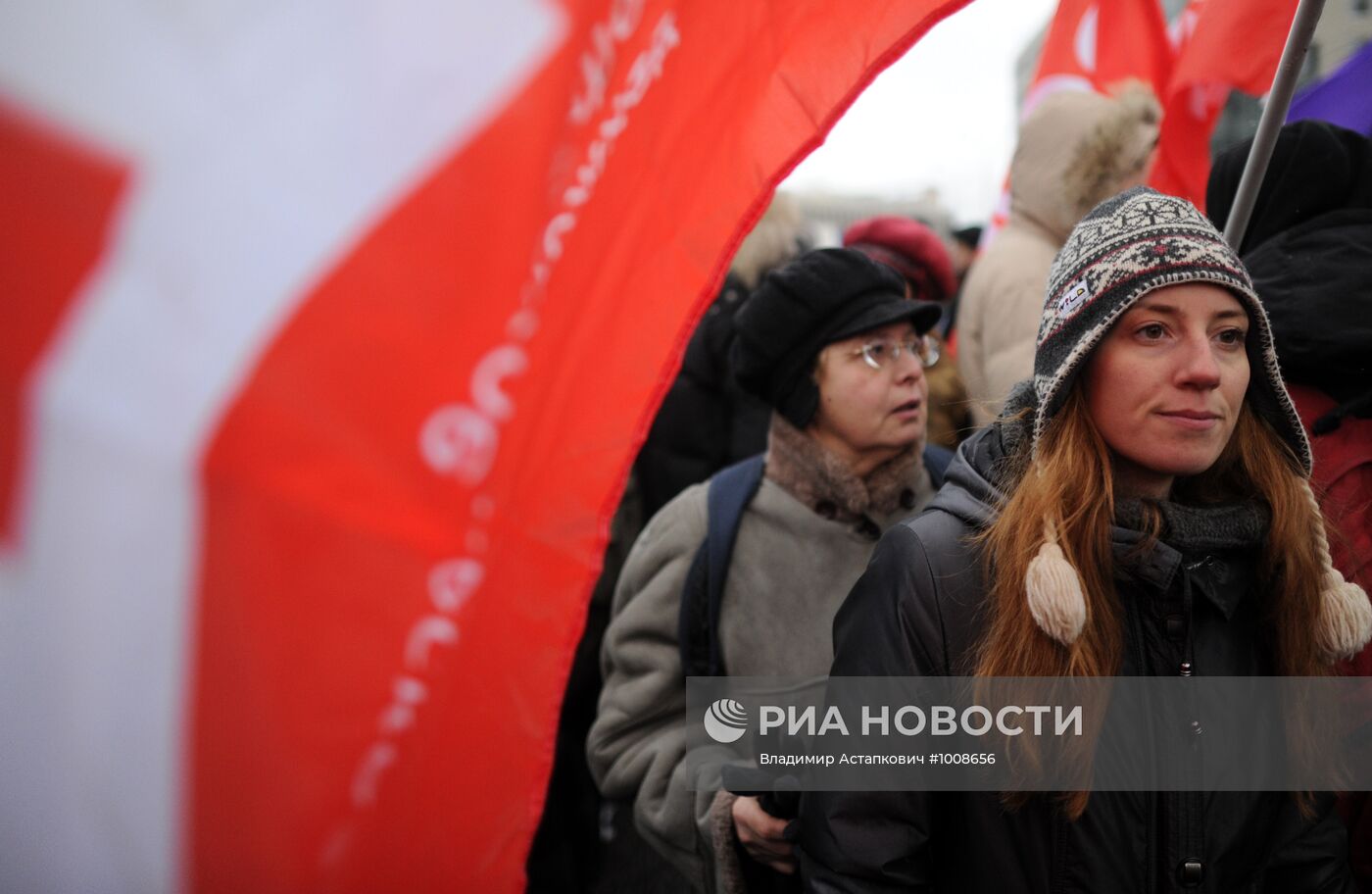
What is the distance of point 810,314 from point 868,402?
0.25 metres

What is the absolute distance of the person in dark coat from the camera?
1.84 meters

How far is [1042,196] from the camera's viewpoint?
2891 millimetres

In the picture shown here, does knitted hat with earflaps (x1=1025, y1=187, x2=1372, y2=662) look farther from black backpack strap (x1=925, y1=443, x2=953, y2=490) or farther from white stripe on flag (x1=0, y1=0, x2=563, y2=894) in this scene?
white stripe on flag (x1=0, y1=0, x2=563, y2=894)

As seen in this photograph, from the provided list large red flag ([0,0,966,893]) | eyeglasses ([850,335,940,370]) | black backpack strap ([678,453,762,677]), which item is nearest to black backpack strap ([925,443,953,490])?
eyeglasses ([850,335,940,370])

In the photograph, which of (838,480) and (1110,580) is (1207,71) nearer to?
(838,480)

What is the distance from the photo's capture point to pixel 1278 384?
60.2 inches

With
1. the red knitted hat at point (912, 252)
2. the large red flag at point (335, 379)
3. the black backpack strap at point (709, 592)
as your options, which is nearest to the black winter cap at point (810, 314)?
the black backpack strap at point (709, 592)

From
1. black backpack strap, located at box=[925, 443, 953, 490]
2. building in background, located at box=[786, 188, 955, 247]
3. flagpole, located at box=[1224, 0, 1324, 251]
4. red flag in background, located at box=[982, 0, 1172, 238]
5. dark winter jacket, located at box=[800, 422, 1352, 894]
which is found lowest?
dark winter jacket, located at box=[800, 422, 1352, 894]

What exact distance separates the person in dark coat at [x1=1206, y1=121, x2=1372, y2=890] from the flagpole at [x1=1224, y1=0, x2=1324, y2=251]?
11 centimetres

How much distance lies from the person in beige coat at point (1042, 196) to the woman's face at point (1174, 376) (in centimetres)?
120

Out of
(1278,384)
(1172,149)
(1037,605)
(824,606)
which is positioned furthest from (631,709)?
(1172,149)

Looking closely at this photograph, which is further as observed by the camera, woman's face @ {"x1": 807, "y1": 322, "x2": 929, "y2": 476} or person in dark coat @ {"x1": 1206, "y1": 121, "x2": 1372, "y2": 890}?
woman's face @ {"x1": 807, "y1": 322, "x2": 929, "y2": 476}

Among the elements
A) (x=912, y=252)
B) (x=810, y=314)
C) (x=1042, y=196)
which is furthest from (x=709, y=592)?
(x=912, y=252)

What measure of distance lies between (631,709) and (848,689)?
849 mm
